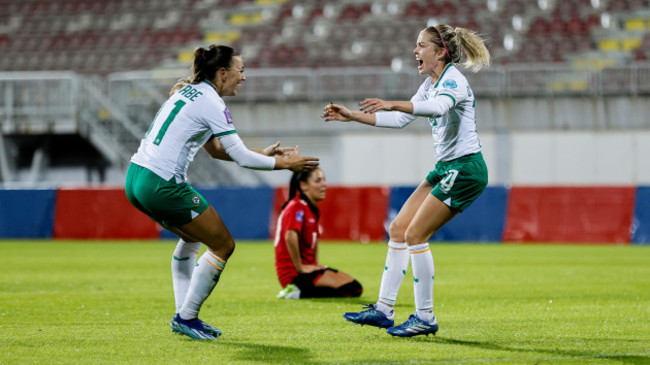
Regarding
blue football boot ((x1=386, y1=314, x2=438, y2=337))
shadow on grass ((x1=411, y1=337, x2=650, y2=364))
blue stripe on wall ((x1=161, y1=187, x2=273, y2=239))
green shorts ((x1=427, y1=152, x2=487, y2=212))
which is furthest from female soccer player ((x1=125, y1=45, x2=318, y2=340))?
blue stripe on wall ((x1=161, y1=187, x2=273, y2=239))

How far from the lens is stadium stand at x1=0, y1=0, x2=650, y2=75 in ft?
94.4

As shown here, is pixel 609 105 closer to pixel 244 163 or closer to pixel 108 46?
pixel 108 46

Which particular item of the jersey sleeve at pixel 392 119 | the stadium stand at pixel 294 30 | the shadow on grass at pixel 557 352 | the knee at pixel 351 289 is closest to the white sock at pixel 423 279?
the shadow on grass at pixel 557 352

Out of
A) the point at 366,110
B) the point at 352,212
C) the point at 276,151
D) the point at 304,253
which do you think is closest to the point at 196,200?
the point at 276,151

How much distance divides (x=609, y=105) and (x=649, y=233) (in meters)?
6.42

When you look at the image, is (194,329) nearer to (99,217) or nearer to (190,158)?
(190,158)

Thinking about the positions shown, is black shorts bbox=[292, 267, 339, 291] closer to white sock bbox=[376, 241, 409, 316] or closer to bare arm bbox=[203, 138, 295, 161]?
white sock bbox=[376, 241, 409, 316]

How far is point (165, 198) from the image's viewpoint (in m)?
6.77

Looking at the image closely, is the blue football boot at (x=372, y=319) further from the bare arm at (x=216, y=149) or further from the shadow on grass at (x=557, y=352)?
the bare arm at (x=216, y=149)

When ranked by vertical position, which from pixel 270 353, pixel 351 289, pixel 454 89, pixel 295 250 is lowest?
pixel 351 289

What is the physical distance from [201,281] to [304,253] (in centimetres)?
375

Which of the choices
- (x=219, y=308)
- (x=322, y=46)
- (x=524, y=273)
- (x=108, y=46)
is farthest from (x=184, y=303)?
(x=108, y=46)

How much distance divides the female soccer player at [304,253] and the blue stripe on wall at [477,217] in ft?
34.8

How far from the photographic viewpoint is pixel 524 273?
44.1 ft
